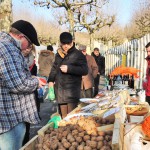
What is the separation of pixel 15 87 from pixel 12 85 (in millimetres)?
32

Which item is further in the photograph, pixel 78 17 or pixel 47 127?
pixel 78 17

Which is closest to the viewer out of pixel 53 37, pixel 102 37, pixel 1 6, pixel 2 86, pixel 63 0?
pixel 2 86

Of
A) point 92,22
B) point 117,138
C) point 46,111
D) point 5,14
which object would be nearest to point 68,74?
point 117,138

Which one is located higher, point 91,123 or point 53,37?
point 53,37

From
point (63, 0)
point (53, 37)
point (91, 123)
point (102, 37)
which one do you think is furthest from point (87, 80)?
point (53, 37)

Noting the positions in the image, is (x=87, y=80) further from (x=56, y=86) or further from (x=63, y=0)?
(x=63, y=0)

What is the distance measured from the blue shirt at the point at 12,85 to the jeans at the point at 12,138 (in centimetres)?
6

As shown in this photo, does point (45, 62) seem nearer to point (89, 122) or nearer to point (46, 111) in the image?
point (46, 111)

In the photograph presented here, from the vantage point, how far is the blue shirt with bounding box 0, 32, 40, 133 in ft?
7.95

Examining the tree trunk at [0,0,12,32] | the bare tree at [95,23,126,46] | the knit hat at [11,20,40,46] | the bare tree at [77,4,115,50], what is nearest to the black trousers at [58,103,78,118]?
the knit hat at [11,20,40,46]

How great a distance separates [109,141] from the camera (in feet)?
9.19

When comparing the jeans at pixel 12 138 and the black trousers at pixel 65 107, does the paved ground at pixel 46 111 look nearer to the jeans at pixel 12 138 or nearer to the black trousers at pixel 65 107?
the black trousers at pixel 65 107

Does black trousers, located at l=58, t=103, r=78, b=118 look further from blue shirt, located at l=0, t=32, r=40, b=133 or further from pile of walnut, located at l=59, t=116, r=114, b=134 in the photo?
blue shirt, located at l=0, t=32, r=40, b=133

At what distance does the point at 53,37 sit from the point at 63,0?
4342cm
